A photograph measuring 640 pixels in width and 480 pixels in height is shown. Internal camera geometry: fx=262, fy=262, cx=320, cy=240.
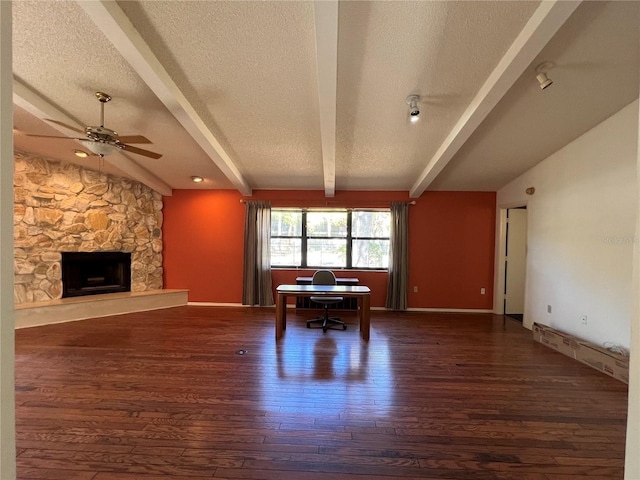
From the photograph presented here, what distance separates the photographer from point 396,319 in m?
4.55

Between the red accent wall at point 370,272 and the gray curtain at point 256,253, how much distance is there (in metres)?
0.19

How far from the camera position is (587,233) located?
3145 millimetres

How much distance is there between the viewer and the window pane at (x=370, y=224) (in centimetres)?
542

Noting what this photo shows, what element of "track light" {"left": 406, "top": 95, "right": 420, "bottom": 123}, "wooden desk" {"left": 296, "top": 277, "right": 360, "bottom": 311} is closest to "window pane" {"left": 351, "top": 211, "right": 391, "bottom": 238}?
"wooden desk" {"left": 296, "top": 277, "right": 360, "bottom": 311}

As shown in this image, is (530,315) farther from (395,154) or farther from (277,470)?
(277,470)

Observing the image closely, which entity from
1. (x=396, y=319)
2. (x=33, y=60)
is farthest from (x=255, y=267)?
(x=33, y=60)

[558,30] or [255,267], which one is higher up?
[558,30]

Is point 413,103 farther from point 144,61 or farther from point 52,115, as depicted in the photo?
point 52,115

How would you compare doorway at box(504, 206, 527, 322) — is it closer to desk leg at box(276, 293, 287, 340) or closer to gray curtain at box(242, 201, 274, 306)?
desk leg at box(276, 293, 287, 340)

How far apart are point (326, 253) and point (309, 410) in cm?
364

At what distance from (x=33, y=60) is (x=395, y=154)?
4038 mm

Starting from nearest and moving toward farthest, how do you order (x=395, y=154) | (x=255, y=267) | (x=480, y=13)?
(x=480, y=13) < (x=395, y=154) < (x=255, y=267)

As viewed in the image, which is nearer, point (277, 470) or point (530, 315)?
point (277, 470)

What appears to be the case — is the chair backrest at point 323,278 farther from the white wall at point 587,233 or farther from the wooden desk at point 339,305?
the white wall at point 587,233
